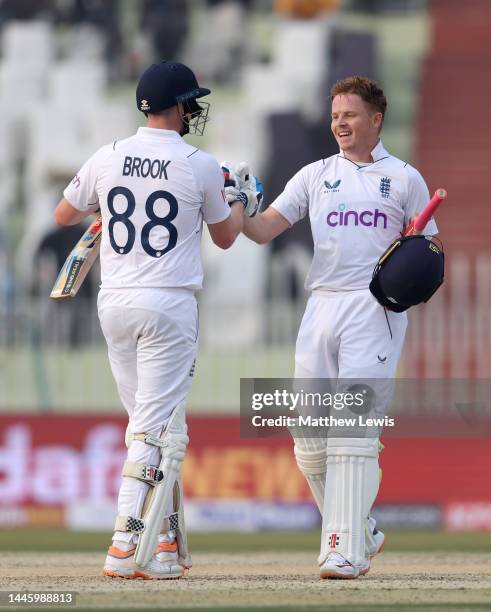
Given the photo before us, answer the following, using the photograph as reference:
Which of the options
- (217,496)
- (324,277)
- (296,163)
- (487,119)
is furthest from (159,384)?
(487,119)

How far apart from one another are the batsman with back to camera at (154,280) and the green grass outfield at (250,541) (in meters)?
3.54

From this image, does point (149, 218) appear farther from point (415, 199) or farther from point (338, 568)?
point (338, 568)

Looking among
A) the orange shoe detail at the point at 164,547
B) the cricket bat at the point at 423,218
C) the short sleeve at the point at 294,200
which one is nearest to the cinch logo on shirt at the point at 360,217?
the cricket bat at the point at 423,218

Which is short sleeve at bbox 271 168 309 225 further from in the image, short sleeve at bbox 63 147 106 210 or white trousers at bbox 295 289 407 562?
short sleeve at bbox 63 147 106 210

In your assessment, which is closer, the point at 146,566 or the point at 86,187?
the point at 146,566

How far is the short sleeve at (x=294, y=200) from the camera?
7.00 meters

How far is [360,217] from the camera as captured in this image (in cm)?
679

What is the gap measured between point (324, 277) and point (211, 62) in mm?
13780

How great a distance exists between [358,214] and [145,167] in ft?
3.38

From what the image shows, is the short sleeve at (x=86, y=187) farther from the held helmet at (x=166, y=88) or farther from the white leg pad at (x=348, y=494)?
the white leg pad at (x=348, y=494)

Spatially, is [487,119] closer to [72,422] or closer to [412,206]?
[72,422]

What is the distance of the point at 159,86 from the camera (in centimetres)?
648

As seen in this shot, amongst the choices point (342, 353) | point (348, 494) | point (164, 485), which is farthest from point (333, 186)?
point (164, 485)

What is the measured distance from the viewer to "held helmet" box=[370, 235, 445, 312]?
653 centimetres
